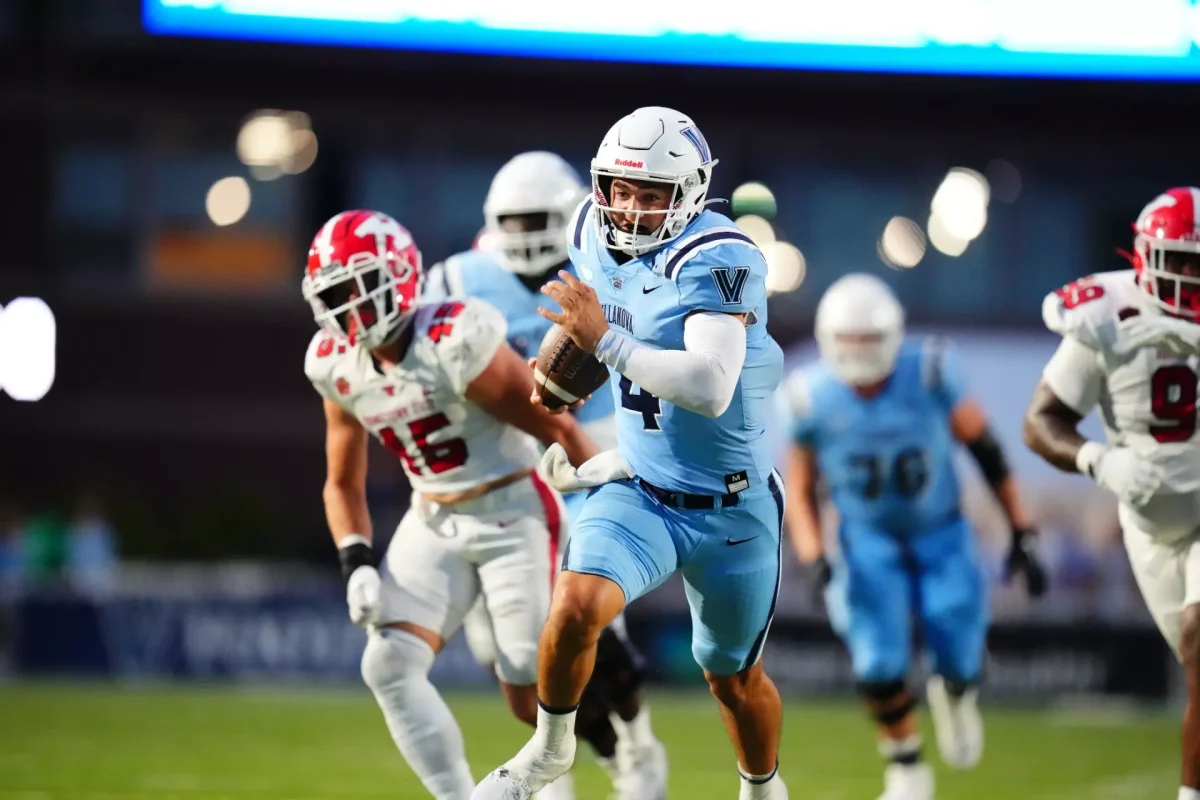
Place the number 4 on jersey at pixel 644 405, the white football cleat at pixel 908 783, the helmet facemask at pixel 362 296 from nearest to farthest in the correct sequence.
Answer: the number 4 on jersey at pixel 644 405 → the helmet facemask at pixel 362 296 → the white football cleat at pixel 908 783

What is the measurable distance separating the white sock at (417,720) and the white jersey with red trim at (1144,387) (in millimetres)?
2217

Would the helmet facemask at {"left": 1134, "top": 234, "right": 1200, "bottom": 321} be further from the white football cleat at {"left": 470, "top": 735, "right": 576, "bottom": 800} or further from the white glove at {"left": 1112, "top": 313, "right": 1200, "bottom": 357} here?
the white football cleat at {"left": 470, "top": 735, "right": 576, "bottom": 800}

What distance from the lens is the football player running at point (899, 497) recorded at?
23.1ft

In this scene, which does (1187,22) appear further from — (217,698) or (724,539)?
(724,539)

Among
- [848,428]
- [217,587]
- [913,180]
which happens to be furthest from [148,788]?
[913,180]

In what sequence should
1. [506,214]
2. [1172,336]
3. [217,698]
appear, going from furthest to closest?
[217,698], [506,214], [1172,336]

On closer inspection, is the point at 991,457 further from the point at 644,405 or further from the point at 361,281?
the point at 361,281

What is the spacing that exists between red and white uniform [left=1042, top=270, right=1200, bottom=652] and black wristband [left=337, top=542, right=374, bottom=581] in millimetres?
2205

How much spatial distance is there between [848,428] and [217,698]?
5862 millimetres

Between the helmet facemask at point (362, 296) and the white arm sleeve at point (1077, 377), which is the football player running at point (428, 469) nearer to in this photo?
the helmet facemask at point (362, 296)

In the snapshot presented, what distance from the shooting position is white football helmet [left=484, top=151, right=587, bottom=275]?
6.32 metres

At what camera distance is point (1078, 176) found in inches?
790

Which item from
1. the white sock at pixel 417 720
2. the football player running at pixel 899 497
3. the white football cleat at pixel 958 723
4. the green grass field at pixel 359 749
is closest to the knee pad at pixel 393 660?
the white sock at pixel 417 720

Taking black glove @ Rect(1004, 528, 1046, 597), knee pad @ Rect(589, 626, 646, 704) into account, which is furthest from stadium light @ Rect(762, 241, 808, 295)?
knee pad @ Rect(589, 626, 646, 704)
